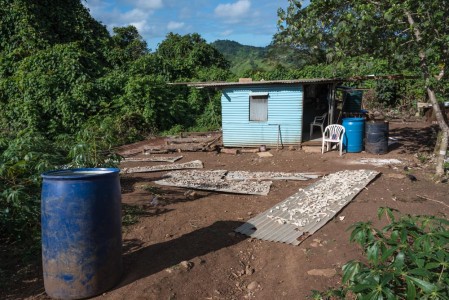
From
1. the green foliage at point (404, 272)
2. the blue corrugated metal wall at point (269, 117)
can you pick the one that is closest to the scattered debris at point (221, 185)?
the green foliage at point (404, 272)

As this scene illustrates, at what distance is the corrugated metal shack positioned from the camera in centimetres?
1196

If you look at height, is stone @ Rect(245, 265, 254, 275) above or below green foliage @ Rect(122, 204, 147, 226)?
below

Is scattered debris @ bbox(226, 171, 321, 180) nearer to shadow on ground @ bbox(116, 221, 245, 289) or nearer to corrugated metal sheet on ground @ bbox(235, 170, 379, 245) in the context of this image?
corrugated metal sheet on ground @ bbox(235, 170, 379, 245)

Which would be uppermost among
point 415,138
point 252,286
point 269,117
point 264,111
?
point 264,111

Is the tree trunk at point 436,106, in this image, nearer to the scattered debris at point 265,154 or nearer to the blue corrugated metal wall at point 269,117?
the blue corrugated metal wall at point 269,117

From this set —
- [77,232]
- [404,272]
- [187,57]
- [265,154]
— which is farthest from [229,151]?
[187,57]

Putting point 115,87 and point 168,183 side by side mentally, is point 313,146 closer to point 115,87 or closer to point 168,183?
point 168,183

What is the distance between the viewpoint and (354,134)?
10.9 meters

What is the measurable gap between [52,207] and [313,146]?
10.0 metres

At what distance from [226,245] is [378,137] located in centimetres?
778

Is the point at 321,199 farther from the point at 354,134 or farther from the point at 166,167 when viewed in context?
the point at 354,134

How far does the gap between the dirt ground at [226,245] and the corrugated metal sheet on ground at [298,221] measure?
0.12 m

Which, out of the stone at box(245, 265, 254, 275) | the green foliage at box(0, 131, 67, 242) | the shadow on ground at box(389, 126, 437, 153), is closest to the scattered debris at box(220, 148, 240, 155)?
the shadow on ground at box(389, 126, 437, 153)

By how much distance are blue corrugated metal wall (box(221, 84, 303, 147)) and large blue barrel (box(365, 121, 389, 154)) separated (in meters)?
2.30
